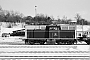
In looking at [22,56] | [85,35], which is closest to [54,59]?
[22,56]

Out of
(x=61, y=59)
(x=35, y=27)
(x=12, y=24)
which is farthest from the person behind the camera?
(x=12, y=24)

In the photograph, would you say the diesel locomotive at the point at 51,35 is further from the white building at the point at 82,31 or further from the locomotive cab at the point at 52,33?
the white building at the point at 82,31

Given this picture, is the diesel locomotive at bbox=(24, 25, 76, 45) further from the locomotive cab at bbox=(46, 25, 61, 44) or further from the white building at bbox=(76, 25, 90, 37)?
the white building at bbox=(76, 25, 90, 37)

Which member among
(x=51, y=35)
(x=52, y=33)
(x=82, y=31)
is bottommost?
(x=51, y=35)

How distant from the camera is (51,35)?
10289mm

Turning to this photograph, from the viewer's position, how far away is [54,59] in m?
6.09

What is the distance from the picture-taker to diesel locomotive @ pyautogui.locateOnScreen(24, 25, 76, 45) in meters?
10.3

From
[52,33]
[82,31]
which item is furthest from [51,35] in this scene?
[82,31]

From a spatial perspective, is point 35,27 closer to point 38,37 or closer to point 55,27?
point 38,37

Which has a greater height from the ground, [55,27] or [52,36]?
[55,27]

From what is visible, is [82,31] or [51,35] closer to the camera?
[51,35]

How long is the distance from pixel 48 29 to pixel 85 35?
349 cm

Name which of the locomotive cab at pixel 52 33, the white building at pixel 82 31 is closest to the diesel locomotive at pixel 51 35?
the locomotive cab at pixel 52 33

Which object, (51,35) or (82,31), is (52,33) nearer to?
(51,35)
